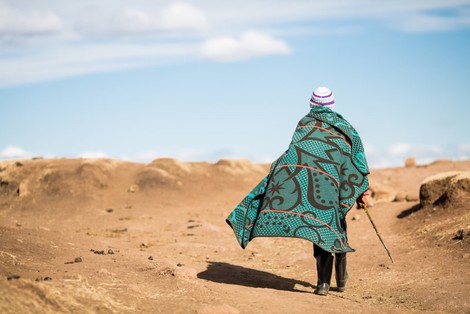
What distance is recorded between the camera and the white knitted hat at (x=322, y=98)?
29.2 ft

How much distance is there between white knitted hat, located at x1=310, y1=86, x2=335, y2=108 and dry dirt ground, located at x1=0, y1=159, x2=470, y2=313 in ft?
8.00

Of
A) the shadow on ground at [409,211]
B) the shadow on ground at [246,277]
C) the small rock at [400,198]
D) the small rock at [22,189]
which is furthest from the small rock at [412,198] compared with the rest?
the small rock at [22,189]

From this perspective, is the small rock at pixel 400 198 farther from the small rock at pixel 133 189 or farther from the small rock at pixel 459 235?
the small rock at pixel 133 189

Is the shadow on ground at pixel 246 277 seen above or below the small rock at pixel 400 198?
below

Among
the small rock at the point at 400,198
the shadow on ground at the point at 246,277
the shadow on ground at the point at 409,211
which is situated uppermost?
the small rock at the point at 400,198

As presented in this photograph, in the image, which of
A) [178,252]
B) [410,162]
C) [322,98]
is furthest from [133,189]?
[410,162]

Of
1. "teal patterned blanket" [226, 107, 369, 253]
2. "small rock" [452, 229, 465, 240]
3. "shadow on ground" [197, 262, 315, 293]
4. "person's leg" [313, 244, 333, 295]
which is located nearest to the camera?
"teal patterned blanket" [226, 107, 369, 253]

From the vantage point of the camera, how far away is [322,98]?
8.91m

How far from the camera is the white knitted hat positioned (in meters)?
8.91

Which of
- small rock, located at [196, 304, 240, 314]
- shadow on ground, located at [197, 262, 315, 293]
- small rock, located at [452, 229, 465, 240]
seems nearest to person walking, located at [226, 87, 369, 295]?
shadow on ground, located at [197, 262, 315, 293]

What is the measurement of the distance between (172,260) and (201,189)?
33.0 feet

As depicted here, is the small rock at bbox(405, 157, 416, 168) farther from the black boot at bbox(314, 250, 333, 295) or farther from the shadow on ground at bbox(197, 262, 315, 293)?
the black boot at bbox(314, 250, 333, 295)

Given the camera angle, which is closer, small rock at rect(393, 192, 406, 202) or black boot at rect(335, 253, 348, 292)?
black boot at rect(335, 253, 348, 292)

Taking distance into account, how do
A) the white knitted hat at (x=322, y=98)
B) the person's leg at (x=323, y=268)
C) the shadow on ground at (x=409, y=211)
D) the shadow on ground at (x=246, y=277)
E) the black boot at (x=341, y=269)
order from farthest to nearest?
1. the shadow on ground at (x=409, y=211)
2. the shadow on ground at (x=246, y=277)
3. the black boot at (x=341, y=269)
4. the white knitted hat at (x=322, y=98)
5. the person's leg at (x=323, y=268)
